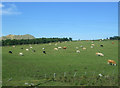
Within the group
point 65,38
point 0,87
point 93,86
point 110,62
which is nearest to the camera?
point 0,87

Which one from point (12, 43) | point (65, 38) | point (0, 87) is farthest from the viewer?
point (65, 38)

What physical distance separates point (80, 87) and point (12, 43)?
77.0 meters

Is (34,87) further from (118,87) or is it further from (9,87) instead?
(118,87)

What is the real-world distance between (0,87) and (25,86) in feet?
7.04

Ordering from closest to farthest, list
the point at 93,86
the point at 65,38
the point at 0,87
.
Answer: the point at 0,87 → the point at 93,86 → the point at 65,38

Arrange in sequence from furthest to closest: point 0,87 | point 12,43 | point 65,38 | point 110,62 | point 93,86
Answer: point 65,38 < point 12,43 < point 110,62 < point 93,86 < point 0,87

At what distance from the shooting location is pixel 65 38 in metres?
120

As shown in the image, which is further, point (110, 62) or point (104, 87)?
point (110, 62)

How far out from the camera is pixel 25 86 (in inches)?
703

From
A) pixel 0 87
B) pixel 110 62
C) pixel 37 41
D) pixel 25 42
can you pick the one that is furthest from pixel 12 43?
pixel 0 87

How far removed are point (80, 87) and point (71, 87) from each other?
82 cm

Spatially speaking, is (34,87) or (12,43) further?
(12,43)

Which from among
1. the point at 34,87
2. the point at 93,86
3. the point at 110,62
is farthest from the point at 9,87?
the point at 110,62

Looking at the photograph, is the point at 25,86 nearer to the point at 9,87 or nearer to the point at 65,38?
the point at 9,87
